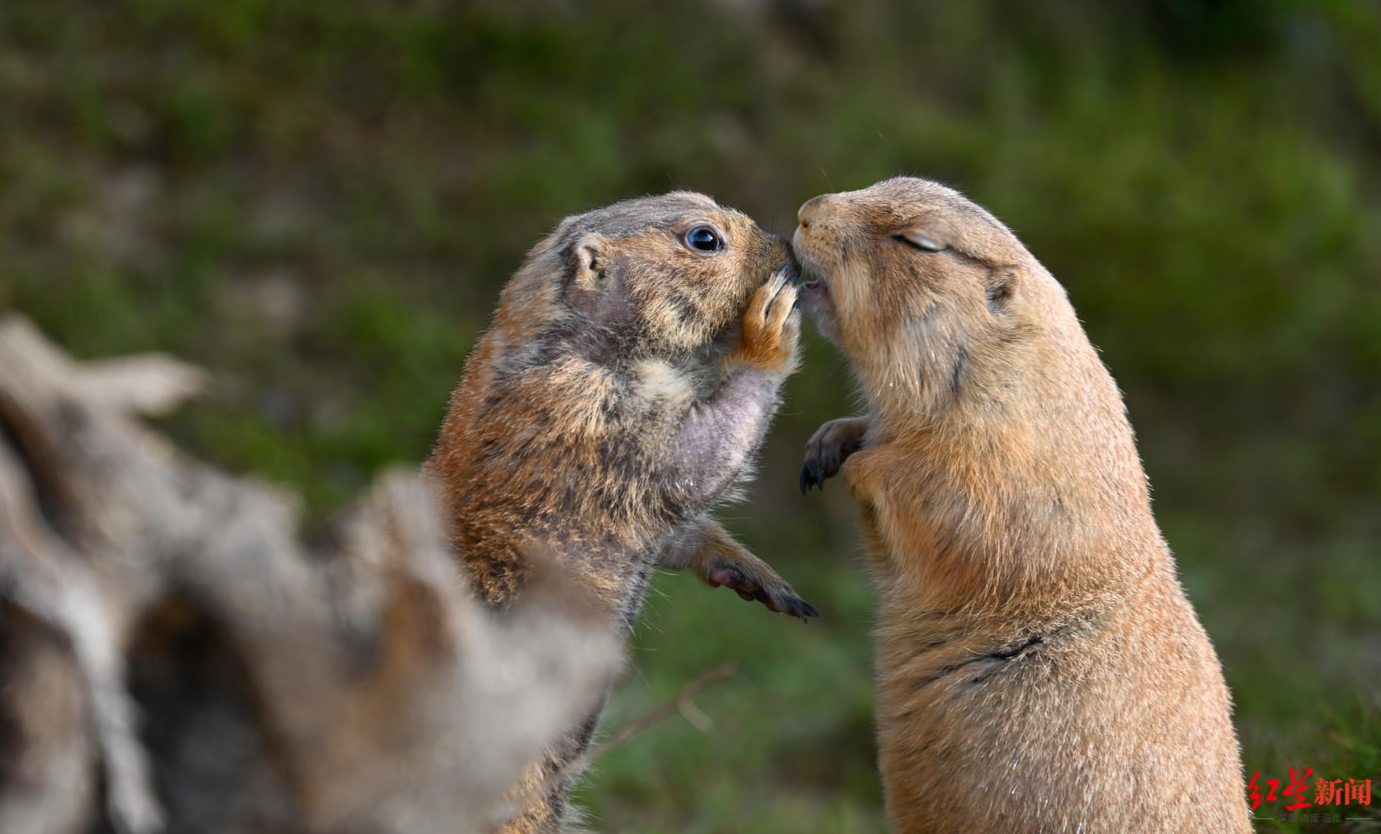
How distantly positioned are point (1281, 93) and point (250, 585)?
1159 centimetres

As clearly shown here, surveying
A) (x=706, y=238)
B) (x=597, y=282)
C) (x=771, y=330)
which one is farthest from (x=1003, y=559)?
(x=597, y=282)

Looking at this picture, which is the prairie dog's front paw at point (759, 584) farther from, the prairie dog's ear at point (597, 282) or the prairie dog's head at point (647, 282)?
the prairie dog's ear at point (597, 282)

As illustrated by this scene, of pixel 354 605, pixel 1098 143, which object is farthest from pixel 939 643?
pixel 1098 143

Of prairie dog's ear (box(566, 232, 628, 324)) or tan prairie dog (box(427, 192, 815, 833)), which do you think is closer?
tan prairie dog (box(427, 192, 815, 833))

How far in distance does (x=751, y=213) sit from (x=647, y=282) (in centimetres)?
573


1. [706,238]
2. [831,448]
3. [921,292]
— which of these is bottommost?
[831,448]

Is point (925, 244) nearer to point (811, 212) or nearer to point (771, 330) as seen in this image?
point (811, 212)

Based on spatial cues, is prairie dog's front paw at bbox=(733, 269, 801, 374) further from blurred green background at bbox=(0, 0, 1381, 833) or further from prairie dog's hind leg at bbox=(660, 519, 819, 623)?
blurred green background at bbox=(0, 0, 1381, 833)

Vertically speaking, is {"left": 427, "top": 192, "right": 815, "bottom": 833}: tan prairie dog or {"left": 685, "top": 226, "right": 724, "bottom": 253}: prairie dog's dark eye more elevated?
{"left": 685, "top": 226, "right": 724, "bottom": 253}: prairie dog's dark eye

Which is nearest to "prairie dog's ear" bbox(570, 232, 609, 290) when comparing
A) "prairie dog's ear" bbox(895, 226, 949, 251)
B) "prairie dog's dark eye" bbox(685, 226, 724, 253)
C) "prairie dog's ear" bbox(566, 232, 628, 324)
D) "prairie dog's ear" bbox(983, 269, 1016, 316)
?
"prairie dog's ear" bbox(566, 232, 628, 324)

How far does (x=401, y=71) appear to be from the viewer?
9594mm

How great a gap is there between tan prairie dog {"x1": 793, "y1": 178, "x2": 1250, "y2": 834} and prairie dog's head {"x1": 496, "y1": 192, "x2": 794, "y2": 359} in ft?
0.82

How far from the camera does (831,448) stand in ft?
15.6

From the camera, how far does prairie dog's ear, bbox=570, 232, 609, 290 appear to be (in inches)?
174
